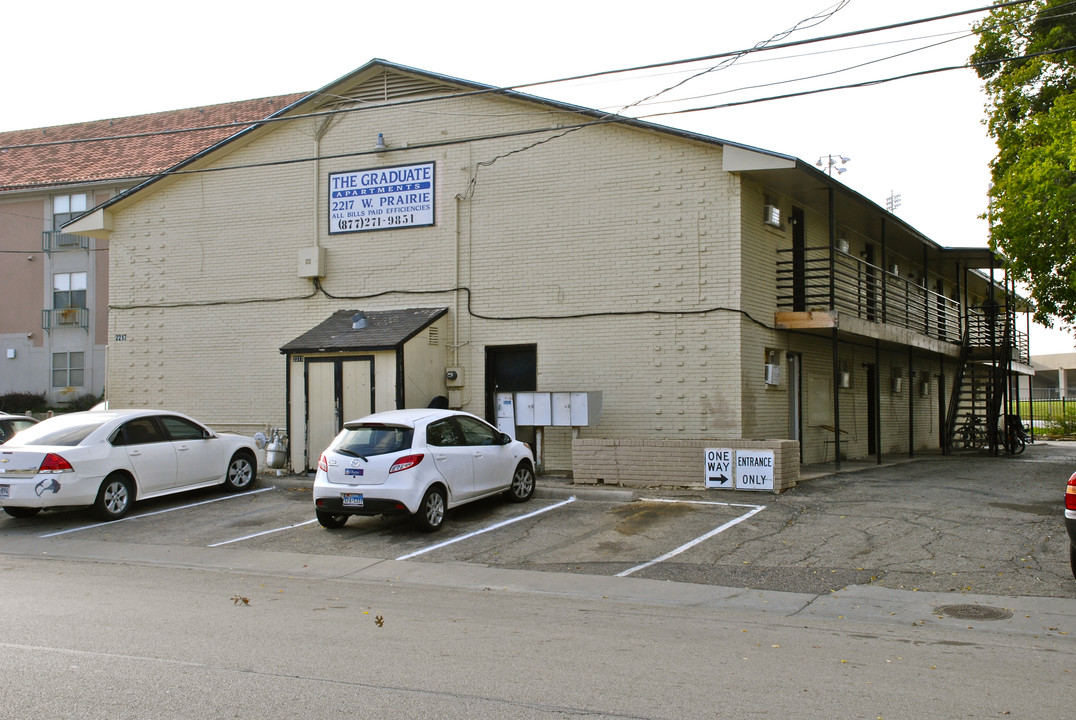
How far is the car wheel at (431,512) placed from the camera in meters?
11.7

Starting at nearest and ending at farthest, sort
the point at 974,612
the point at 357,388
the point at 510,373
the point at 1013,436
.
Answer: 1. the point at 974,612
2. the point at 357,388
3. the point at 510,373
4. the point at 1013,436

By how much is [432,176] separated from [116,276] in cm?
792

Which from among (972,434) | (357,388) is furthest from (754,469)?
→ (972,434)

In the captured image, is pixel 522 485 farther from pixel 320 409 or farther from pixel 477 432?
pixel 320 409

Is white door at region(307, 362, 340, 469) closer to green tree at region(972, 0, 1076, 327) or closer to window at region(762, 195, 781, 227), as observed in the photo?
window at region(762, 195, 781, 227)

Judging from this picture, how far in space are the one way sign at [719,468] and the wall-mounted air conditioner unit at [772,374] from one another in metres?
2.98

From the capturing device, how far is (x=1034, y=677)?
5852 mm

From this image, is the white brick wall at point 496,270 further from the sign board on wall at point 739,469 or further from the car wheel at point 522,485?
the car wheel at point 522,485

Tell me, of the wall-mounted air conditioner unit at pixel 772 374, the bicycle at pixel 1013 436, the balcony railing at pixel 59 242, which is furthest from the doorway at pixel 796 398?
the balcony railing at pixel 59 242

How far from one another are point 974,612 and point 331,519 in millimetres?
8025

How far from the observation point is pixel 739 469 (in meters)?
14.1

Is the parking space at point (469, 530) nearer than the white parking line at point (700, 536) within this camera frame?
No

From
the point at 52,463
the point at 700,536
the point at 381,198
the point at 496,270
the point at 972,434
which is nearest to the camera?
the point at 700,536

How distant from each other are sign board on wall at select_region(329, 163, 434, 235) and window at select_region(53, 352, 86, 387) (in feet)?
61.5
